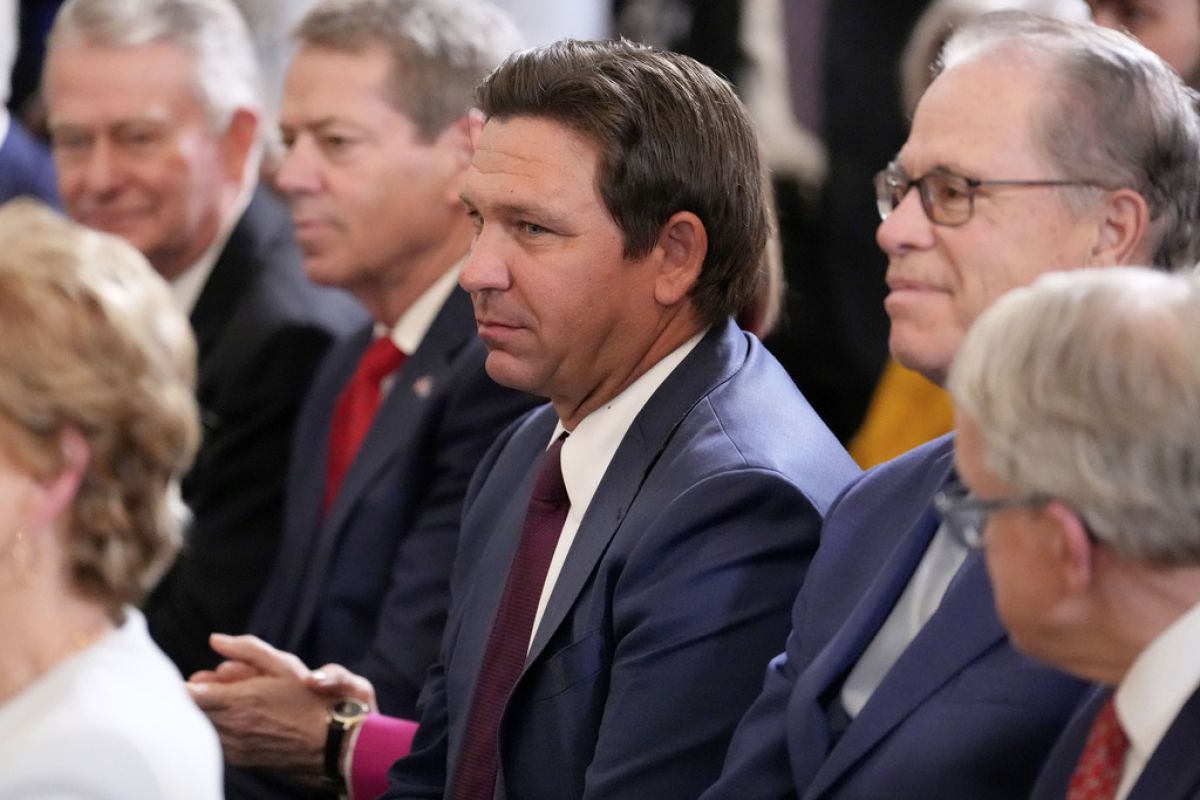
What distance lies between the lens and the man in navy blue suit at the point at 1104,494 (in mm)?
1488

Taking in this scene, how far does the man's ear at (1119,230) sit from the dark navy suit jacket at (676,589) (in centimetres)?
45

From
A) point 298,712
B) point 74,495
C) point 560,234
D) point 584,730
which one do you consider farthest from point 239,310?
point 74,495

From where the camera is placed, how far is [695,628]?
2146 millimetres

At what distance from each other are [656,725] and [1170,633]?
0.74m

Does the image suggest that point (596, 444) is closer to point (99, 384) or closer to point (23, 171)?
point (99, 384)

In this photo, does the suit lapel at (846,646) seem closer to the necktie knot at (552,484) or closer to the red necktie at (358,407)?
the necktie knot at (552,484)

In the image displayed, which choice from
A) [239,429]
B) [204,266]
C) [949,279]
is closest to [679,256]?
[949,279]

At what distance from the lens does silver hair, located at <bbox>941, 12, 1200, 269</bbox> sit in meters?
2.13

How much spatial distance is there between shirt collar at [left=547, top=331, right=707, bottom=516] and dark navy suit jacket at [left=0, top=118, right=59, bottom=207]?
2.26 m

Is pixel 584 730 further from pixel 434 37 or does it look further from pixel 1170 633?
pixel 434 37

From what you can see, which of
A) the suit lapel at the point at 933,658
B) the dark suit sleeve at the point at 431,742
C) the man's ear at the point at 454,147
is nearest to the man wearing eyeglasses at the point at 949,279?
the suit lapel at the point at 933,658

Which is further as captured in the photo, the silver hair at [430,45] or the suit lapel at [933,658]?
the silver hair at [430,45]

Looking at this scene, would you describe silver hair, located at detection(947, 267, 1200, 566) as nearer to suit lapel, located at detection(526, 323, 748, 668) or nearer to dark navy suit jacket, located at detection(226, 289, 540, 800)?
suit lapel, located at detection(526, 323, 748, 668)

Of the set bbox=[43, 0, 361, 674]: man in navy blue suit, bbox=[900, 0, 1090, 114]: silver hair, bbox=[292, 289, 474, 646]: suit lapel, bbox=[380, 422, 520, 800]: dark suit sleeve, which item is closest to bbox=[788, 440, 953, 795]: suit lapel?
bbox=[380, 422, 520, 800]: dark suit sleeve
